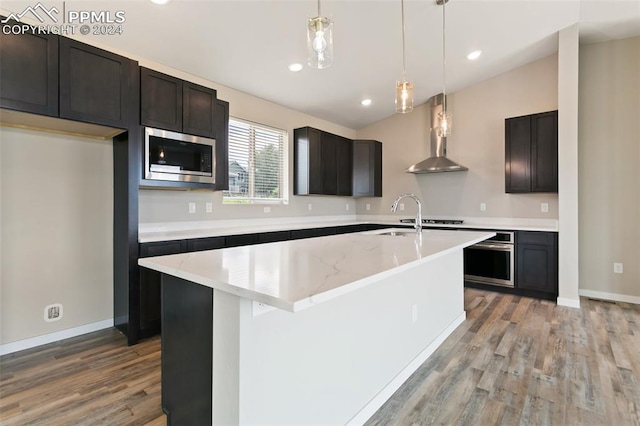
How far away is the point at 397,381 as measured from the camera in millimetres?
1978

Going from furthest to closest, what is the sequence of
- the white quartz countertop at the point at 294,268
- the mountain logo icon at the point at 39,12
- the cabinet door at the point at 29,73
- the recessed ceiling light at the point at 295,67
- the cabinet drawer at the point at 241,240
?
the recessed ceiling light at the point at 295,67, the cabinet drawer at the point at 241,240, the mountain logo icon at the point at 39,12, the cabinet door at the point at 29,73, the white quartz countertop at the point at 294,268

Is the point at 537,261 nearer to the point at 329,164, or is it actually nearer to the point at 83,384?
the point at 329,164

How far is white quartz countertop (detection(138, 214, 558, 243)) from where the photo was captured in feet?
9.94

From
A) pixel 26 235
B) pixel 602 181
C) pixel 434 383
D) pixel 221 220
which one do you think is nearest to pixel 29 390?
pixel 26 235

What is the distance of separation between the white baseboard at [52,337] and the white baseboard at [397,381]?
2.53 meters

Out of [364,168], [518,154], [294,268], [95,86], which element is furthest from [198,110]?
[518,154]

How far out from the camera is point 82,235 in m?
2.80

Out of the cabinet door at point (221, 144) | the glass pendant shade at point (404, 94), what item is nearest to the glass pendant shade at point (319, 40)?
the glass pendant shade at point (404, 94)

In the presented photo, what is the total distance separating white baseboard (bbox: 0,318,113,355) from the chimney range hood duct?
4.31 metres

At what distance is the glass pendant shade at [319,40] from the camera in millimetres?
1645

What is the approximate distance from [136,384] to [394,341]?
5.46 feet

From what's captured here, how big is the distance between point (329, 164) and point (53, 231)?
3.47 metres

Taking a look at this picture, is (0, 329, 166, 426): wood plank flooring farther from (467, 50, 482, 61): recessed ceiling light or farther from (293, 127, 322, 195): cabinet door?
(467, 50, 482, 61): recessed ceiling light

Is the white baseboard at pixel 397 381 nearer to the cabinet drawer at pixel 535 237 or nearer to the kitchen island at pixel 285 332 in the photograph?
the kitchen island at pixel 285 332
